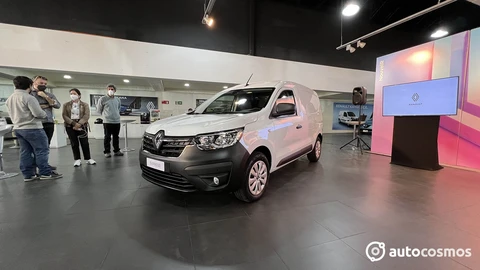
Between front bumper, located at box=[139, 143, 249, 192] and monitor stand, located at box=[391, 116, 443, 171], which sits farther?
monitor stand, located at box=[391, 116, 443, 171]

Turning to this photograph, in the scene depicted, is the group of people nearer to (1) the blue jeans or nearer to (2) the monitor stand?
(1) the blue jeans

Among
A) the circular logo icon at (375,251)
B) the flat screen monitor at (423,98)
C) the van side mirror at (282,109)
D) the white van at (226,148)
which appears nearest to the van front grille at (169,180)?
the white van at (226,148)

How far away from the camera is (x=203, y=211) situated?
2.13 m

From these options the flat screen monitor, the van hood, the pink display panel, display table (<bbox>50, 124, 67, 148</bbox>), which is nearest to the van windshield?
the van hood

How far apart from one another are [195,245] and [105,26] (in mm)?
6767

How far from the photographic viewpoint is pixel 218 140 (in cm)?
203

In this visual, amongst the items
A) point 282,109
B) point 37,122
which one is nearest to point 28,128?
point 37,122

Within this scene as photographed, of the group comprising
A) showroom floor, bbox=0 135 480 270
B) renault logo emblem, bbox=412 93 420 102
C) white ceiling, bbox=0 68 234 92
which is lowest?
showroom floor, bbox=0 135 480 270

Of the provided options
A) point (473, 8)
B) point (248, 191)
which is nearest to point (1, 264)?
point (248, 191)

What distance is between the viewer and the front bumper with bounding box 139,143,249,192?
1959 mm

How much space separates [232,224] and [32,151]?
3.40 metres

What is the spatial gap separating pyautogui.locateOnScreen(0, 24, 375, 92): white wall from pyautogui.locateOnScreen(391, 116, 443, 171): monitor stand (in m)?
4.15

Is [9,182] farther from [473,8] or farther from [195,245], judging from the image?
[473,8]

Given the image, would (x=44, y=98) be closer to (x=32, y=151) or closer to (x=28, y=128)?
(x=28, y=128)
